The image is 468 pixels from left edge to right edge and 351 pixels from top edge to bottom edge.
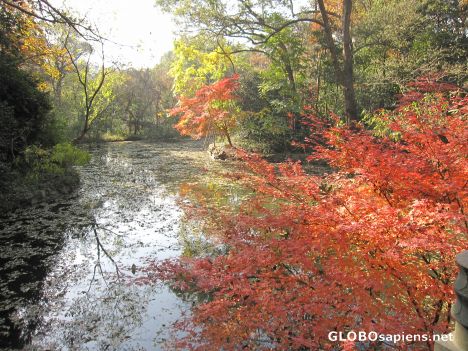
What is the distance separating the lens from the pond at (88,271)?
351 centimetres

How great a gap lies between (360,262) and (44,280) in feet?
14.0

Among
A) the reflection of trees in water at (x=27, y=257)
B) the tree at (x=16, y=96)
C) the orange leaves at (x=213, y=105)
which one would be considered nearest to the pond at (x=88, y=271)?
the reflection of trees in water at (x=27, y=257)

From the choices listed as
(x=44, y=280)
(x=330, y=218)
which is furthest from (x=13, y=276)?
(x=330, y=218)

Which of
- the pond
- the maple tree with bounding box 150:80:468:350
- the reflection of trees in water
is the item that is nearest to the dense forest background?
the maple tree with bounding box 150:80:468:350

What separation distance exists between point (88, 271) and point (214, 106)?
11056 mm

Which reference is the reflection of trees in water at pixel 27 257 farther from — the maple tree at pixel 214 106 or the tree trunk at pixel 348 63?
the maple tree at pixel 214 106

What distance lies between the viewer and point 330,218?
112 inches

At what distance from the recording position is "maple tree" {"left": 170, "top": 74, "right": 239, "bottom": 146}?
13836 millimetres

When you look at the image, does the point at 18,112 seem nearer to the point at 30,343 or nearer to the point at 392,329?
the point at 30,343

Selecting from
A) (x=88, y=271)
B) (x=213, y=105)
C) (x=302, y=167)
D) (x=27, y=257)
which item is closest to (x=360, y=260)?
(x=88, y=271)

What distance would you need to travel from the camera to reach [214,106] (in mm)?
14914

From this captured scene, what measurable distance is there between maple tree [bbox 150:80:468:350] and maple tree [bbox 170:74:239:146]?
10989mm

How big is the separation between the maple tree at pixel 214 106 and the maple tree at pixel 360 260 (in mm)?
10989

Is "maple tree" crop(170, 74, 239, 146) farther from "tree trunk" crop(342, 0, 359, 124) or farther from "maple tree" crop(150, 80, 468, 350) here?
"maple tree" crop(150, 80, 468, 350)
